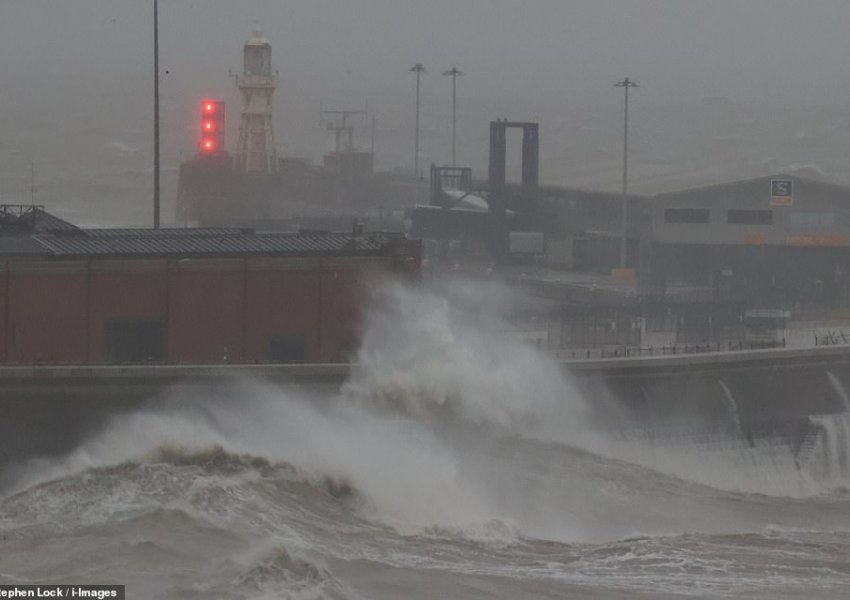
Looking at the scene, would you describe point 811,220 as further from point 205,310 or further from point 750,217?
point 205,310

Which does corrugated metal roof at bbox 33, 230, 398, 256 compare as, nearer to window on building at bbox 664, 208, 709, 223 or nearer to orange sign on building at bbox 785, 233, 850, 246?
window on building at bbox 664, 208, 709, 223

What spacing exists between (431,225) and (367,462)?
28786 millimetres

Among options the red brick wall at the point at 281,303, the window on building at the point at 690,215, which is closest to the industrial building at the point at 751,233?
the window on building at the point at 690,215

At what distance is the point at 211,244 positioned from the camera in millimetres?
23312

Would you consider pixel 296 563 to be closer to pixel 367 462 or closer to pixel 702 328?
pixel 367 462

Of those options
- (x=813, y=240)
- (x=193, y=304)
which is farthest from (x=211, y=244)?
(x=813, y=240)

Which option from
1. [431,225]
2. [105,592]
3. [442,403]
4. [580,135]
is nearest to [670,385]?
[442,403]

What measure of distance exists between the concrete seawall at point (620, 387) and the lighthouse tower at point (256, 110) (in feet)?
90.8

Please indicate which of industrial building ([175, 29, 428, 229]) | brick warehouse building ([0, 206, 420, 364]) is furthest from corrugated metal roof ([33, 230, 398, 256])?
industrial building ([175, 29, 428, 229])

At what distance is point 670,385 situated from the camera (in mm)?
26031

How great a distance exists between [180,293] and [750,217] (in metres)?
23.0

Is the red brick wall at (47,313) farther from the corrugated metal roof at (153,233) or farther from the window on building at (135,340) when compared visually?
the corrugated metal roof at (153,233)

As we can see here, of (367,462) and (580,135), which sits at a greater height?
(580,135)

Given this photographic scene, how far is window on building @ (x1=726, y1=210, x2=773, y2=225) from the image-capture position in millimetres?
42188
